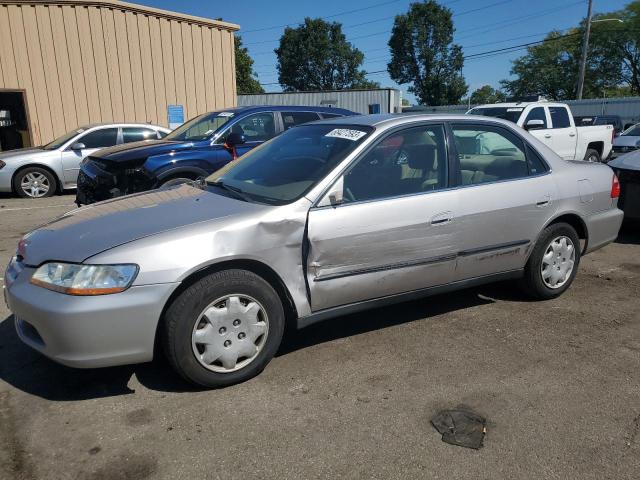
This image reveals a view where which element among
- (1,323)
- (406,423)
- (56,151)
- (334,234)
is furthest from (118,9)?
(406,423)

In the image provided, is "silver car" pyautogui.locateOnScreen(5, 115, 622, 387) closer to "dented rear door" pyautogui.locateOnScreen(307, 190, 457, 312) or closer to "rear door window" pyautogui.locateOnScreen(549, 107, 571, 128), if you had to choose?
"dented rear door" pyautogui.locateOnScreen(307, 190, 457, 312)

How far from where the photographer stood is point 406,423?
284 centimetres

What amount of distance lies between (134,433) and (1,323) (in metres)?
2.03

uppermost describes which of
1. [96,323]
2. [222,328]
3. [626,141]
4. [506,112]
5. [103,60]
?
[103,60]

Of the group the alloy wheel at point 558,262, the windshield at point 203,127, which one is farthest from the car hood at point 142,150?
the alloy wheel at point 558,262

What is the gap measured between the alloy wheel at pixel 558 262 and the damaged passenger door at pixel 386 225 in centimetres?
109

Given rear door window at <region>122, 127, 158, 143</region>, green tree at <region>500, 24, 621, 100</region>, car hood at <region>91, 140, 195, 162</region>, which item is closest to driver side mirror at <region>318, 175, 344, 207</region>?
car hood at <region>91, 140, 195, 162</region>

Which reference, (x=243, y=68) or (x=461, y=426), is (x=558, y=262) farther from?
(x=243, y=68)

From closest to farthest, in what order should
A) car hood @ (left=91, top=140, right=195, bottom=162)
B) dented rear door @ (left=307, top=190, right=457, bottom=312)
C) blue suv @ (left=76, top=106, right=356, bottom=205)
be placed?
1. dented rear door @ (left=307, top=190, right=457, bottom=312)
2. blue suv @ (left=76, top=106, right=356, bottom=205)
3. car hood @ (left=91, top=140, right=195, bottom=162)

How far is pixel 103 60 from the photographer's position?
14531mm

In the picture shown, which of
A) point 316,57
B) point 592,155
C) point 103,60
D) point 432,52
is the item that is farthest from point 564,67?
point 103,60

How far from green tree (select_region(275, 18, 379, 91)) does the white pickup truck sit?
71.3 metres

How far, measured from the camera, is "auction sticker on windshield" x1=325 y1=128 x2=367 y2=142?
373 cm

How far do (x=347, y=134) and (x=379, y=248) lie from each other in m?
0.88
